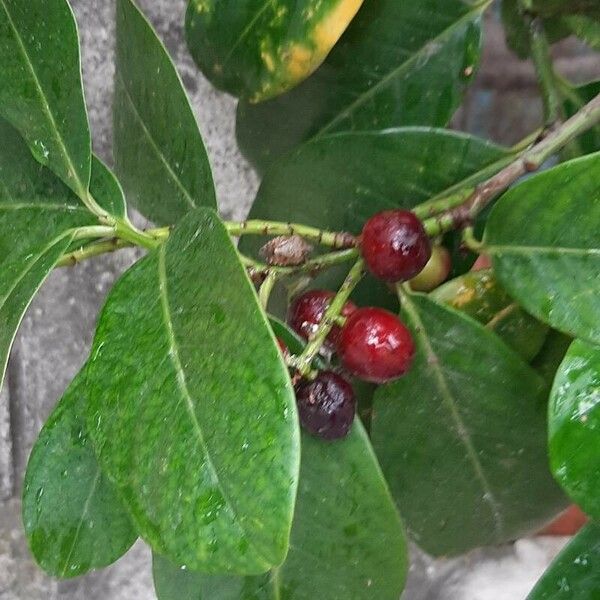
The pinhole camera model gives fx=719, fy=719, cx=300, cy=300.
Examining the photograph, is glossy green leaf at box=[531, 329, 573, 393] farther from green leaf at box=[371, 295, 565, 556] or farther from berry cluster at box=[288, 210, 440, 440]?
berry cluster at box=[288, 210, 440, 440]

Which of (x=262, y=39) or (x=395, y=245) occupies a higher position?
(x=262, y=39)

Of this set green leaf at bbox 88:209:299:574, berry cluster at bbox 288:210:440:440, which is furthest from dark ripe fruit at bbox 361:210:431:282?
green leaf at bbox 88:209:299:574

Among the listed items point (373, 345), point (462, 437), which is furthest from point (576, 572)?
point (373, 345)

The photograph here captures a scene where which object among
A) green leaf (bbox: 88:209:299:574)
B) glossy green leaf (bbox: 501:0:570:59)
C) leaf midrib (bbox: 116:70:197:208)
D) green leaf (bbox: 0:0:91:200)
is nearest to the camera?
green leaf (bbox: 88:209:299:574)

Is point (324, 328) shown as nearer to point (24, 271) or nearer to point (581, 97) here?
point (24, 271)

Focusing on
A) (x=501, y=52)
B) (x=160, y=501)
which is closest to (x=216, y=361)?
(x=160, y=501)

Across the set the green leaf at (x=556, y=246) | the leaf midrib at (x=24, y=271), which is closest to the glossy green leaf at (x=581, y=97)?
the green leaf at (x=556, y=246)
